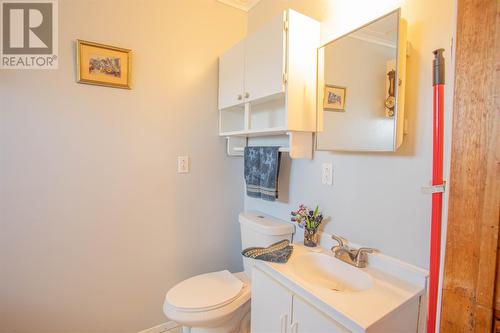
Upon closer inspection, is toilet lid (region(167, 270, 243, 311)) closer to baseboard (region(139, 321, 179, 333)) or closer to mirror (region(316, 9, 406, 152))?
baseboard (region(139, 321, 179, 333))

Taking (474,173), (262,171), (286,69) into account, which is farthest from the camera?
(262,171)

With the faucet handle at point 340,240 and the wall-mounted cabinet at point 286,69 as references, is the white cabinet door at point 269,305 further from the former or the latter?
the wall-mounted cabinet at point 286,69

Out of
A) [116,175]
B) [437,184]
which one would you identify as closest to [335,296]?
[437,184]

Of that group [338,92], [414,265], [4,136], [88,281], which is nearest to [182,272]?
[88,281]

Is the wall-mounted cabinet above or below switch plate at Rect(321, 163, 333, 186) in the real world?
above

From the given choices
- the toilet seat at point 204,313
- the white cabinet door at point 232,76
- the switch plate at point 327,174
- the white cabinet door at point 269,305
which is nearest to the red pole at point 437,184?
the white cabinet door at point 269,305

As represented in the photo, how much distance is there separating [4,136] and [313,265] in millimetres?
1727

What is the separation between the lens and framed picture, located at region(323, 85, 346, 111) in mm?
1271

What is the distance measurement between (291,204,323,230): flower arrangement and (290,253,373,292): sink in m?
0.16

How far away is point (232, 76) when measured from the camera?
1.71 m

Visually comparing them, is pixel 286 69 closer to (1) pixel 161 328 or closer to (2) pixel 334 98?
(2) pixel 334 98

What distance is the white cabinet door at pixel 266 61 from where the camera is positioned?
1295 millimetres

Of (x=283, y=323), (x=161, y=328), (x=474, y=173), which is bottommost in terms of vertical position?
(x=161, y=328)

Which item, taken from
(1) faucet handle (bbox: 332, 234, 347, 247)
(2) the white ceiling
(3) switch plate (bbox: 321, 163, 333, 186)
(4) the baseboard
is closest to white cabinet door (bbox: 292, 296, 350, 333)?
(1) faucet handle (bbox: 332, 234, 347, 247)
